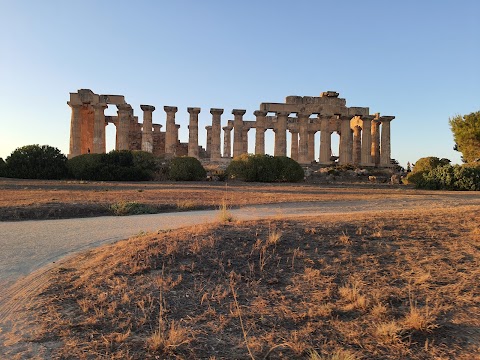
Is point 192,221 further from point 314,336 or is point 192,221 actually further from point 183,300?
point 314,336

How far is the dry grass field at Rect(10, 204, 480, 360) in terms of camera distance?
336cm

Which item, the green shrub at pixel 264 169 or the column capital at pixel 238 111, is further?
the column capital at pixel 238 111

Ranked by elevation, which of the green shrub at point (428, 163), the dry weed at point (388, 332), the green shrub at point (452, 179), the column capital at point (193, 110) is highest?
the column capital at point (193, 110)

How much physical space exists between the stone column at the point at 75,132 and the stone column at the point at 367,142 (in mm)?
26500

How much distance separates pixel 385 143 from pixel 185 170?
23.7 m


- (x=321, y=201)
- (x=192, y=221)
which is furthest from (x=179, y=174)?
(x=192, y=221)

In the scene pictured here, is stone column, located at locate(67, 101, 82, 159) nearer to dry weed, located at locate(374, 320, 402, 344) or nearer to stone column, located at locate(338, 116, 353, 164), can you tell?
stone column, located at locate(338, 116, 353, 164)

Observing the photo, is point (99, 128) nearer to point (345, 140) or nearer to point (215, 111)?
point (215, 111)

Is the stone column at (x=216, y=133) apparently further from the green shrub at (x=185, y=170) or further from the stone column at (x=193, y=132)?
the green shrub at (x=185, y=170)

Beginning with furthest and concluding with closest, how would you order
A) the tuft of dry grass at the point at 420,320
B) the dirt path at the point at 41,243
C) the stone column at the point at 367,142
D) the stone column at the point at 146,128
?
the stone column at the point at 367,142
the stone column at the point at 146,128
the dirt path at the point at 41,243
the tuft of dry grass at the point at 420,320

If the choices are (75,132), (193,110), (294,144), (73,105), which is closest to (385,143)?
(294,144)

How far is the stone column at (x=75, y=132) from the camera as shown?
36.0m

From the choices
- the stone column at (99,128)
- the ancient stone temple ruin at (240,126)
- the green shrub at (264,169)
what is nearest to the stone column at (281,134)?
the ancient stone temple ruin at (240,126)

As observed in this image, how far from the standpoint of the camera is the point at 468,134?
118ft
